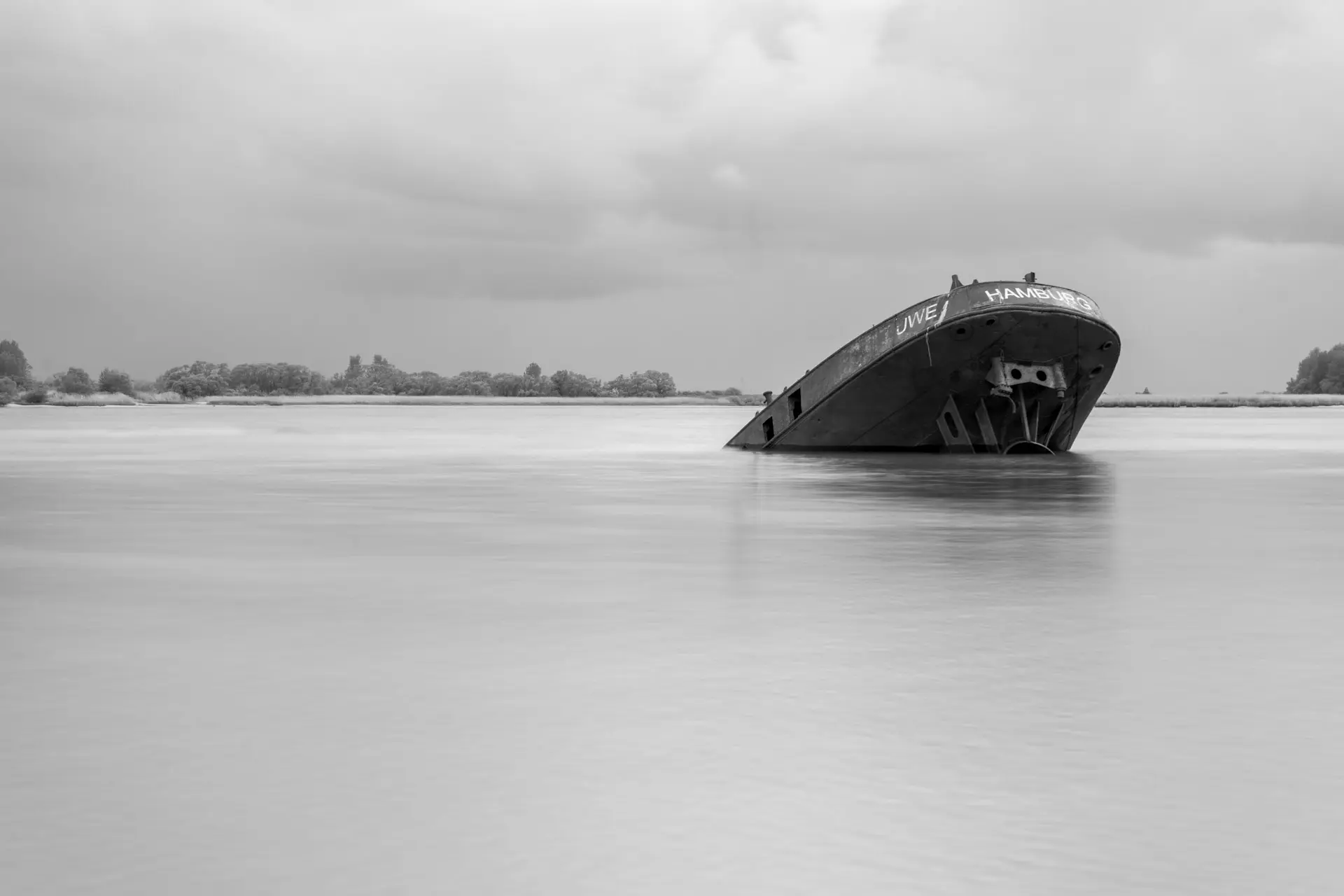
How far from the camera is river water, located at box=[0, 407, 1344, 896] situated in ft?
12.9

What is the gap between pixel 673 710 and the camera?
5832 mm

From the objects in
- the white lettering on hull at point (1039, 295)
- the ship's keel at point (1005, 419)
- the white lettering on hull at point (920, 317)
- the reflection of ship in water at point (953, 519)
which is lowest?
the reflection of ship in water at point (953, 519)

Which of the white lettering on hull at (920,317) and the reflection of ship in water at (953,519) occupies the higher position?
the white lettering on hull at (920,317)

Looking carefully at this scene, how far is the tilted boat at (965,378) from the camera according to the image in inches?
1107

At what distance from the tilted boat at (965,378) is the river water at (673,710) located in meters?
13.6

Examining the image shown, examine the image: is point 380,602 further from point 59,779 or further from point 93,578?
point 59,779

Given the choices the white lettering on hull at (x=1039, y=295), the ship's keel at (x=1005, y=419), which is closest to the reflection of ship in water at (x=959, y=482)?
the ship's keel at (x=1005, y=419)

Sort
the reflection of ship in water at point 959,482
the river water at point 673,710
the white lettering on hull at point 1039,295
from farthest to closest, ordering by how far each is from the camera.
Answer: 1. the white lettering on hull at point 1039,295
2. the reflection of ship in water at point 959,482
3. the river water at point 673,710

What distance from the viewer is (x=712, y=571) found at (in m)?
11.0

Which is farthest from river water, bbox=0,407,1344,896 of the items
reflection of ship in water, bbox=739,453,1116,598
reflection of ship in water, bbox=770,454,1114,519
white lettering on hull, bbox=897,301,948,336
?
white lettering on hull, bbox=897,301,948,336

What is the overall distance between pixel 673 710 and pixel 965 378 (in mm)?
24389

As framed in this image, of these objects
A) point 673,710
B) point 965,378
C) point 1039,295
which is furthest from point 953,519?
point 965,378

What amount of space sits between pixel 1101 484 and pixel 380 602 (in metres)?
16.1

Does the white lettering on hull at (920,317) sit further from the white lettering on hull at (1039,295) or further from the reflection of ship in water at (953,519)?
the reflection of ship in water at (953,519)
